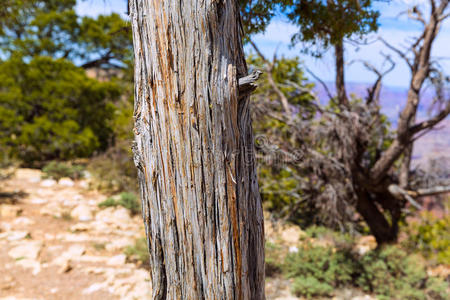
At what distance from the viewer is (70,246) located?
16.2ft

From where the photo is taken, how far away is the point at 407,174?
4988 mm

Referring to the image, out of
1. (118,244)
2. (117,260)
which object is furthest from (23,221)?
(117,260)

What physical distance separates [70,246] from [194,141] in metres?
4.25

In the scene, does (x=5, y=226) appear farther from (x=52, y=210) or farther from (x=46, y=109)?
(x=46, y=109)

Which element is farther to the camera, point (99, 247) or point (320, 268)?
point (99, 247)

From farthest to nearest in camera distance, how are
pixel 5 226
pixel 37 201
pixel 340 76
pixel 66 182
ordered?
pixel 66 182, pixel 37 201, pixel 5 226, pixel 340 76

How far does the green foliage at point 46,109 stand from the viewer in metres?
9.02

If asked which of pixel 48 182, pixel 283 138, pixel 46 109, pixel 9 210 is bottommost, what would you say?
pixel 9 210

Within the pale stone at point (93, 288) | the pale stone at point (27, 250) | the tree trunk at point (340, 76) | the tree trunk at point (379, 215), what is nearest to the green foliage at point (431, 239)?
the tree trunk at point (379, 215)

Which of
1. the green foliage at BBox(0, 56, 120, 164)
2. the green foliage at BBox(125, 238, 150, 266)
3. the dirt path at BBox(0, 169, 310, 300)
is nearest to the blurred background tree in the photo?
the green foliage at BBox(0, 56, 120, 164)

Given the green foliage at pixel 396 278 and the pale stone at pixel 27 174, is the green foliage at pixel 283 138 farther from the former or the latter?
the pale stone at pixel 27 174

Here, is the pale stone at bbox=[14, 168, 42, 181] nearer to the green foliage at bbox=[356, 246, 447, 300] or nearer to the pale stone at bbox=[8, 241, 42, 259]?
the pale stone at bbox=[8, 241, 42, 259]

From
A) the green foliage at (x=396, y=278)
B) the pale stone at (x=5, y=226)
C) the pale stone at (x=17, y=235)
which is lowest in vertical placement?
the green foliage at (x=396, y=278)

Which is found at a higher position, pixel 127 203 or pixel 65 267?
pixel 127 203
